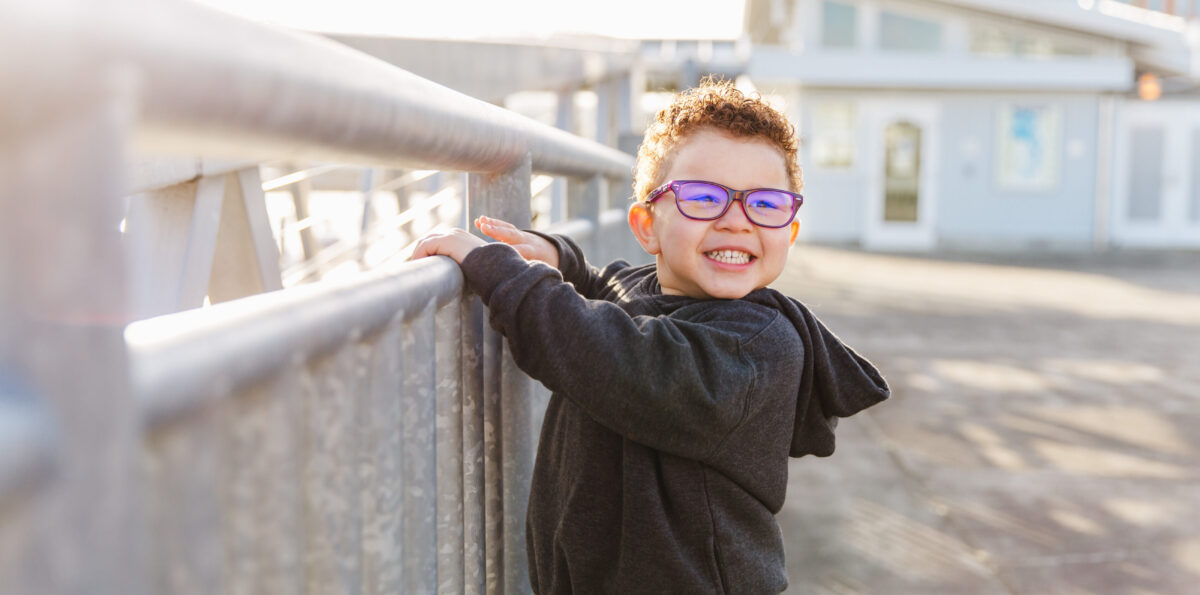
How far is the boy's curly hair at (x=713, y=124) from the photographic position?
1750 millimetres

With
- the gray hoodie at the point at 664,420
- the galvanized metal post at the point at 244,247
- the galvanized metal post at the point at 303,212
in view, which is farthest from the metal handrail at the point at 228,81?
the galvanized metal post at the point at 303,212

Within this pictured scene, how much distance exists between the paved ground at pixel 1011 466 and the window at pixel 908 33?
11.4m

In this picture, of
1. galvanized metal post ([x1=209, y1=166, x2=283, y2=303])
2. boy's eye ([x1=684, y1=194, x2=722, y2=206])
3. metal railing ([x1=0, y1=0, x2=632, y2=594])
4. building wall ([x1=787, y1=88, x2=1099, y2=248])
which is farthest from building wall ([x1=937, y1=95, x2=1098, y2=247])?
metal railing ([x1=0, y1=0, x2=632, y2=594])

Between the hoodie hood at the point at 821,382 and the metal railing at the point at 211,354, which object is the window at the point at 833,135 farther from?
the metal railing at the point at 211,354

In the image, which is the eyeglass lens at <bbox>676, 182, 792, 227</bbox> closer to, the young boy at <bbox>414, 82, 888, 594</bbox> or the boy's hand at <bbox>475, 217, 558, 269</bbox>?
the young boy at <bbox>414, 82, 888, 594</bbox>

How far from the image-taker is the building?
20578 mm

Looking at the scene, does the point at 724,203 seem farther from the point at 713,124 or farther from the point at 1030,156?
the point at 1030,156

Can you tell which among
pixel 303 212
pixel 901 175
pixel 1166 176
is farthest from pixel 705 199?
pixel 1166 176

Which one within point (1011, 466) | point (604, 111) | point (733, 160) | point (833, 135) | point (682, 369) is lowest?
point (1011, 466)

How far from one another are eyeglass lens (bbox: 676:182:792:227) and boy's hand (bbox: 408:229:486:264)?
0.50 meters

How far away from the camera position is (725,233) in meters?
1.72

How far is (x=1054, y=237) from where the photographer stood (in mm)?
20656

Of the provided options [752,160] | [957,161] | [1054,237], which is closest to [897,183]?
[957,161]

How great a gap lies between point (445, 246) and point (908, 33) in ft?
68.4
